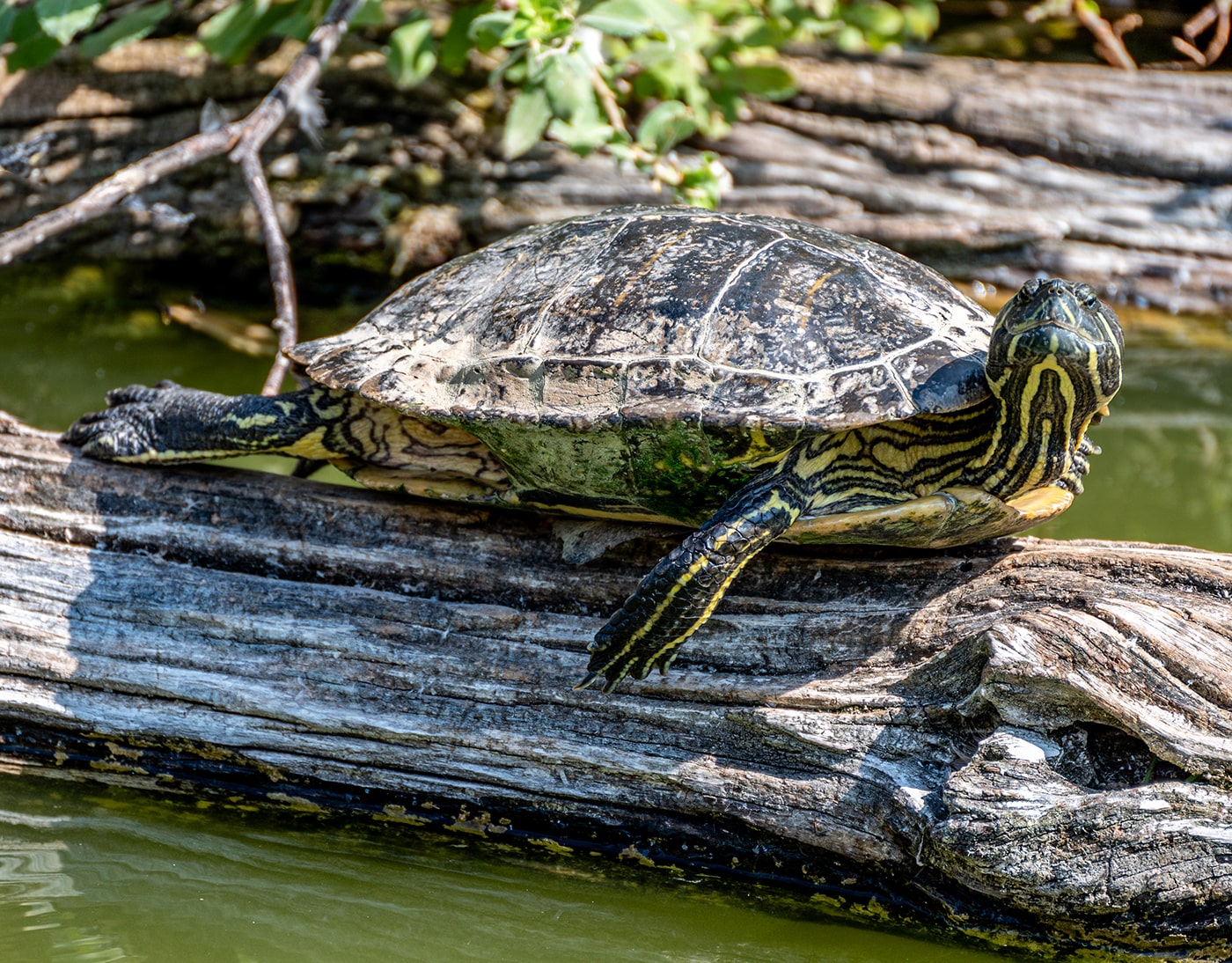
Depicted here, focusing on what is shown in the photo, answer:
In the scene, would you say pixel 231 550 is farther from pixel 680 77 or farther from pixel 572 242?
pixel 680 77

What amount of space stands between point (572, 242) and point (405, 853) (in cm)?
155

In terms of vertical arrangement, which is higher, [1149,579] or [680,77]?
[680,77]

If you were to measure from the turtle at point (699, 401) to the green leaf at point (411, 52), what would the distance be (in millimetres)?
1913

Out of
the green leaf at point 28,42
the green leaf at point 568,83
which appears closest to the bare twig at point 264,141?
the green leaf at point 568,83

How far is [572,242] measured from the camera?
108 inches

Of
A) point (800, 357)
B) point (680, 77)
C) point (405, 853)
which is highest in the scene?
point (680, 77)

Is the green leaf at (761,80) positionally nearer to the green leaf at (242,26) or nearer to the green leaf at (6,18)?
the green leaf at (242,26)

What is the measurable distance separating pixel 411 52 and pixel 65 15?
1.26 metres

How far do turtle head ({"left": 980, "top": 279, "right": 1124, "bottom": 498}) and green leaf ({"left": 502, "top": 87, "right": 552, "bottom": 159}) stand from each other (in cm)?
222

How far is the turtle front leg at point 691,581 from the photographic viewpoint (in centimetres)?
221

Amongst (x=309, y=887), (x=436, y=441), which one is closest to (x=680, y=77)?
(x=436, y=441)

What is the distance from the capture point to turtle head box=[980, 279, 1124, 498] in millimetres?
2109

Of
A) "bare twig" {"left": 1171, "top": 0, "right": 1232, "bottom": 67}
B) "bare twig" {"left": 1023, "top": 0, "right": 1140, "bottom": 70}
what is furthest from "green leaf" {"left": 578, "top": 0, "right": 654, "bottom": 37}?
"bare twig" {"left": 1171, "top": 0, "right": 1232, "bottom": 67}

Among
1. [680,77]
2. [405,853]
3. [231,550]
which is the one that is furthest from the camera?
[680,77]
